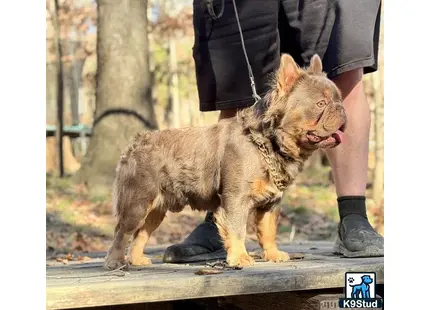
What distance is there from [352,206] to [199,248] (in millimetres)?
896

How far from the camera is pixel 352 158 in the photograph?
4.30m

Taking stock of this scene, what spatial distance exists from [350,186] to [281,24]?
40.6 inches

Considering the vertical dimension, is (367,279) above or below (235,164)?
below

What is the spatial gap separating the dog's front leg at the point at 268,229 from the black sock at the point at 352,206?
45cm

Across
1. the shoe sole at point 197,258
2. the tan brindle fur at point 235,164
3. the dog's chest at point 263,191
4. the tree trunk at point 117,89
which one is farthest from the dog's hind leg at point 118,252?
the tree trunk at point 117,89

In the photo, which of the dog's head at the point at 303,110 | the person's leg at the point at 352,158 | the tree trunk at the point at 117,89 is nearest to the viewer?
the dog's head at the point at 303,110

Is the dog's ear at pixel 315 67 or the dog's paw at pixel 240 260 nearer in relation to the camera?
the dog's paw at pixel 240 260

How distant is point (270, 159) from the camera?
3670 mm

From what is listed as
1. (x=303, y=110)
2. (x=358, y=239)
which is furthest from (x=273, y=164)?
(x=358, y=239)

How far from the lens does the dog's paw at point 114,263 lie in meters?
3.67

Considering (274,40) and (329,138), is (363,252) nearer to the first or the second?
(329,138)

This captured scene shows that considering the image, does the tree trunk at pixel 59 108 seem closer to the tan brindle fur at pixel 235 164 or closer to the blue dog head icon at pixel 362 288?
the tan brindle fur at pixel 235 164

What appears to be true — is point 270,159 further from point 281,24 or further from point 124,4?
point 124,4
